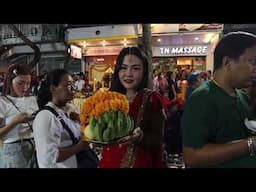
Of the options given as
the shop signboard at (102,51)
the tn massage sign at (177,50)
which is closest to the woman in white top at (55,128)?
the shop signboard at (102,51)

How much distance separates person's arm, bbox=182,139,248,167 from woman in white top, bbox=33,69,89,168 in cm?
59

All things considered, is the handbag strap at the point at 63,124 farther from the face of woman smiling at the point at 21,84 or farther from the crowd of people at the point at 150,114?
the face of woman smiling at the point at 21,84

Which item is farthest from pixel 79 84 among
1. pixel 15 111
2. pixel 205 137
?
pixel 205 137

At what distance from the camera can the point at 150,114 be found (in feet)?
5.10

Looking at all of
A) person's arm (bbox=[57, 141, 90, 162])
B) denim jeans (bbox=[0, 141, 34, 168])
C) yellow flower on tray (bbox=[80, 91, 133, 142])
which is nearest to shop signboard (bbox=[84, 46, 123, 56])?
yellow flower on tray (bbox=[80, 91, 133, 142])

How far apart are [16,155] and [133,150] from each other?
0.72m

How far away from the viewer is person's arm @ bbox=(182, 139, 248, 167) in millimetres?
1304

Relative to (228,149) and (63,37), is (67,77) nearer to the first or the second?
(63,37)

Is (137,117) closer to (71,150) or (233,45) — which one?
(71,150)

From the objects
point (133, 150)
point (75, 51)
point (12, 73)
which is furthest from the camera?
point (75, 51)

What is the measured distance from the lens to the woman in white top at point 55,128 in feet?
5.41

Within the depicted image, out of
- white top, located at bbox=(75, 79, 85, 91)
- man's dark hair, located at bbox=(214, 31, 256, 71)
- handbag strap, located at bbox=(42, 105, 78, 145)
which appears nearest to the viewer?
man's dark hair, located at bbox=(214, 31, 256, 71)

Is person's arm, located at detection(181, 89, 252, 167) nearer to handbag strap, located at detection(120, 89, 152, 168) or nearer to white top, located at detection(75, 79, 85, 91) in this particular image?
handbag strap, located at detection(120, 89, 152, 168)
